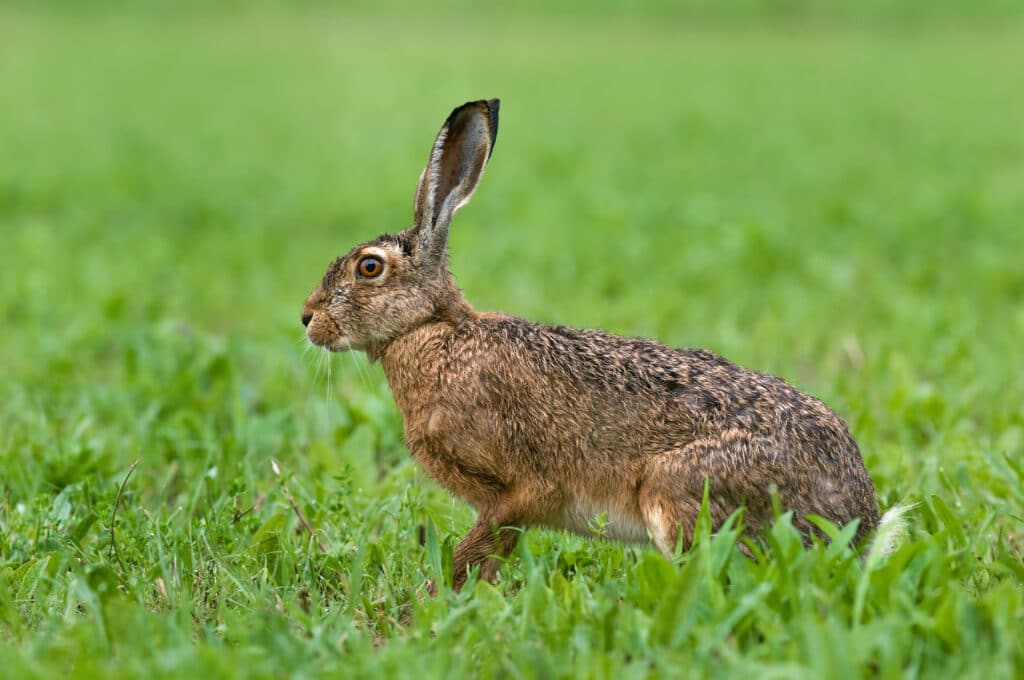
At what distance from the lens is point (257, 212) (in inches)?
461

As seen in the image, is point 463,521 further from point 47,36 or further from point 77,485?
point 47,36

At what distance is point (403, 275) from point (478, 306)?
3.44 meters

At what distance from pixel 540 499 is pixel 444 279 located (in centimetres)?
91

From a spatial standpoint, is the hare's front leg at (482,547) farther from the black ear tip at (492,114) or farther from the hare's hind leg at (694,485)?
the black ear tip at (492,114)

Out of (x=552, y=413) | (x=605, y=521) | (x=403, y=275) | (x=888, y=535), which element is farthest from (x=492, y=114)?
(x=888, y=535)

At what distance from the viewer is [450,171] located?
13.4 ft

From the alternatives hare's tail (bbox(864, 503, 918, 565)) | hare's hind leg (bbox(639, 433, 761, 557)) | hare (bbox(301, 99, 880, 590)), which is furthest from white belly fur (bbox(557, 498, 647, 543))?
hare's tail (bbox(864, 503, 918, 565))

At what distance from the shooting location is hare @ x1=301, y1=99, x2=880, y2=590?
3.52 m

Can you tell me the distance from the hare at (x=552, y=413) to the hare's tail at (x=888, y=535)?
0.25 feet

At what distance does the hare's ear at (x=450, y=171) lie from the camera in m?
3.98

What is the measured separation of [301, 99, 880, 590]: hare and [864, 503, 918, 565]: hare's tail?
8cm

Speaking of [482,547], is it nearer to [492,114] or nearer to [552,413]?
[552,413]

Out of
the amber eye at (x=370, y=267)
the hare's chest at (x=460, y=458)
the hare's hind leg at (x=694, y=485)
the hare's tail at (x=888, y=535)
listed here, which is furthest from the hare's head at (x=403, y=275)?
the hare's tail at (x=888, y=535)

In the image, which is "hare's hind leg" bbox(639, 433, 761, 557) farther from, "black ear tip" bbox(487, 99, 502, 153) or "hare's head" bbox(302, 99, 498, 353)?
"black ear tip" bbox(487, 99, 502, 153)
